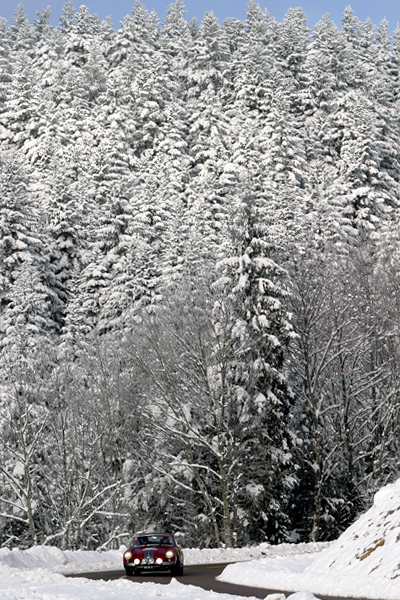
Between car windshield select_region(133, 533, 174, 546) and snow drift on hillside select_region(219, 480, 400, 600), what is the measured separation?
8.82 feet

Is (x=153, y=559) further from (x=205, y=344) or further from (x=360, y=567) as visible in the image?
(x=205, y=344)

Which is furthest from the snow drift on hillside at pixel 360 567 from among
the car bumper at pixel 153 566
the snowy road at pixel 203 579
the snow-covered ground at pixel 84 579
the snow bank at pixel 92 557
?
the snow bank at pixel 92 557

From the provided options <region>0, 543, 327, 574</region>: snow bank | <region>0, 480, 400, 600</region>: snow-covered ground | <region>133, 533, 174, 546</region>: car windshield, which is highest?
<region>0, 480, 400, 600</region>: snow-covered ground

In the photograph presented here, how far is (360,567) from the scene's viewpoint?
1341 cm

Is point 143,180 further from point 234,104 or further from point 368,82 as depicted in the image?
point 368,82

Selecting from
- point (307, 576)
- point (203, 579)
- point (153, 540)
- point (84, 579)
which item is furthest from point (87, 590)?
point (153, 540)

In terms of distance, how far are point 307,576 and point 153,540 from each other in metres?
6.14

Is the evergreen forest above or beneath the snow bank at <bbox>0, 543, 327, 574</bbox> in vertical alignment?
above

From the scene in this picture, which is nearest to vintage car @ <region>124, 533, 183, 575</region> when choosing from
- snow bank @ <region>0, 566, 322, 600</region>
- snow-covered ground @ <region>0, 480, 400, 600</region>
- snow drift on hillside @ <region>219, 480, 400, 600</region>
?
snow-covered ground @ <region>0, 480, 400, 600</region>

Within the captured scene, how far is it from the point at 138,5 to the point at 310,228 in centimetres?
6701

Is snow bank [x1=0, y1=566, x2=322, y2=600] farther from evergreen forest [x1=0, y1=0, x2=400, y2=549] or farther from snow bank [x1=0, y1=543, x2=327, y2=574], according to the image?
evergreen forest [x1=0, y1=0, x2=400, y2=549]

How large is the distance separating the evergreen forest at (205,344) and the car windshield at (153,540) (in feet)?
36.3

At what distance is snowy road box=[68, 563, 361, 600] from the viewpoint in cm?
1413

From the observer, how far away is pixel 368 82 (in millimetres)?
79875
